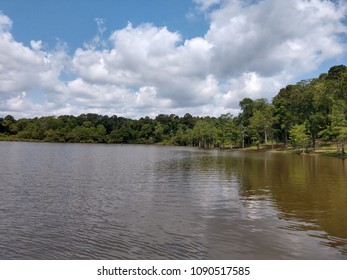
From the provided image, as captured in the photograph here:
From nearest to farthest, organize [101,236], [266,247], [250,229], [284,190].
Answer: [266,247]
[101,236]
[250,229]
[284,190]

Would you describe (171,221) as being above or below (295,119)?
below

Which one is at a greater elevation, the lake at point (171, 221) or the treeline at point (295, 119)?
the treeline at point (295, 119)

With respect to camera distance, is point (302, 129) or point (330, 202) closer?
point (330, 202)

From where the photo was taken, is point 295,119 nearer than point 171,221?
No

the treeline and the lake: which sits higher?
the treeline

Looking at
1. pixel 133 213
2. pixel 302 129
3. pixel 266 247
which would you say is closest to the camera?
pixel 266 247

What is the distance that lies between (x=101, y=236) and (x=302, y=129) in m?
82.0

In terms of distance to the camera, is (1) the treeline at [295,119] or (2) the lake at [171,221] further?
(1) the treeline at [295,119]

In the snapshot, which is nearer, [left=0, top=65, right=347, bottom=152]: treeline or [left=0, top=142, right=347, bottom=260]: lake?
[left=0, top=142, right=347, bottom=260]: lake

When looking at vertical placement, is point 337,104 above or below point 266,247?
above
